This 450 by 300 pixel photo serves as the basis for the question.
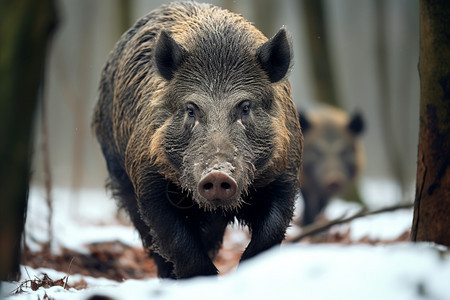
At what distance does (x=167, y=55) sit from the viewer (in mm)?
4371

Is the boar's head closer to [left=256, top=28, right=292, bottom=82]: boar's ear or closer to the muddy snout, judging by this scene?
[left=256, top=28, right=292, bottom=82]: boar's ear

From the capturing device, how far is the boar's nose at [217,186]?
11.5ft

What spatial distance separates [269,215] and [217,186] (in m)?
0.88

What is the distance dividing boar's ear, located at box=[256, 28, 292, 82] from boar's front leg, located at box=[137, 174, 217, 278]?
1184 mm

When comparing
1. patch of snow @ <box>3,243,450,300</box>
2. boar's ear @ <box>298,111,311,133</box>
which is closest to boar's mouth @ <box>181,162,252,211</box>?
patch of snow @ <box>3,243,450,300</box>

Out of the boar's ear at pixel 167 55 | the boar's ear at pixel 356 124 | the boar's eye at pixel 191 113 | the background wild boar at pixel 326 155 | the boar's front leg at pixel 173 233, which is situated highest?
the boar's ear at pixel 167 55

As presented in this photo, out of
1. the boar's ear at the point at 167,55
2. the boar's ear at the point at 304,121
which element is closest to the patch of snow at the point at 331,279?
the boar's ear at the point at 167,55

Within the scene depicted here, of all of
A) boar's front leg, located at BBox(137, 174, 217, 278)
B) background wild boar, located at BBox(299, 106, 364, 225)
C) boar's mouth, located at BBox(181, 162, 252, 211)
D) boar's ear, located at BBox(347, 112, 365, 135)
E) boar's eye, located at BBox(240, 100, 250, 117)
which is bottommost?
background wild boar, located at BBox(299, 106, 364, 225)

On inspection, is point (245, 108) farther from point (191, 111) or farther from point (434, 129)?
point (434, 129)

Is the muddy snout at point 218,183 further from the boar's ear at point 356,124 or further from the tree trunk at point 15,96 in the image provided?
the boar's ear at point 356,124

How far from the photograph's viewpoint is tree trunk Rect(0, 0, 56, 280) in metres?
2.62

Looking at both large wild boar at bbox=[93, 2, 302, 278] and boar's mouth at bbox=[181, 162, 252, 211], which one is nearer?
boar's mouth at bbox=[181, 162, 252, 211]

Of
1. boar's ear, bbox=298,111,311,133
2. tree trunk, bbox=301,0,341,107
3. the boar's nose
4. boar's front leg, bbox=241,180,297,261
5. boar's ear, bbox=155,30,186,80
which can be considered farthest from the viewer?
tree trunk, bbox=301,0,341,107

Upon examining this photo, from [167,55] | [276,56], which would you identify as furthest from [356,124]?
[167,55]
